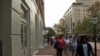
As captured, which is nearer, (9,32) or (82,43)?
(9,32)

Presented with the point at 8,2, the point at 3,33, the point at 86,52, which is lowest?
the point at 86,52

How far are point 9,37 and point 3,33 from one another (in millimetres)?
198

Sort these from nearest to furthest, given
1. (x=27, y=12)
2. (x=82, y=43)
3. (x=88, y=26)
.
Answer: (x=82, y=43) → (x=27, y=12) → (x=88, y=26)

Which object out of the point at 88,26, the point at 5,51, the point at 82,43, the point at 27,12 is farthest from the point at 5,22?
the point at 88,26

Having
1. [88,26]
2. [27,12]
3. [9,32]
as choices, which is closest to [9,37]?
[9,32]

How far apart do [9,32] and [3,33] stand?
0.54 ft

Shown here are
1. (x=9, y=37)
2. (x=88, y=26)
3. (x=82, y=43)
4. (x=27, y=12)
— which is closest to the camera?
(x=9, y=37)

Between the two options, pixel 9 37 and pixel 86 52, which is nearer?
pixel 9 37

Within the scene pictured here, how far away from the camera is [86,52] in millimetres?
11008

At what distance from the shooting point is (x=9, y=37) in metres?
8.53

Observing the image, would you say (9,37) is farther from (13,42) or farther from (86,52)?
(86,52)

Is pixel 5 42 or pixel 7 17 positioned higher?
pixel 7 17

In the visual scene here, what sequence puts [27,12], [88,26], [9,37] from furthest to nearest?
[88,26] < [27,12] < [9,37]

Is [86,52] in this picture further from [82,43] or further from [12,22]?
[12,22]
